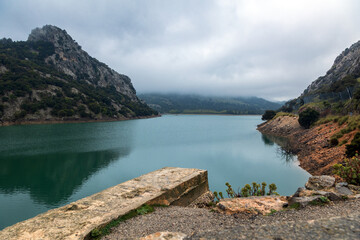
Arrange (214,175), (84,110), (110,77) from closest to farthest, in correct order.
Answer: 1. (214,175)
2. (84,110)
3. (110,77)

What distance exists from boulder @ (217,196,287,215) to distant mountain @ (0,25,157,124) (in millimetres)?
92548

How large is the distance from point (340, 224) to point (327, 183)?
5105 millimetres

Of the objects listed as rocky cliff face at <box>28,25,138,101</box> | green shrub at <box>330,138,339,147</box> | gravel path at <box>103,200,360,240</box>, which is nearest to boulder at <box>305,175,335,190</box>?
gravel path at <box>103,200,360,240</box>

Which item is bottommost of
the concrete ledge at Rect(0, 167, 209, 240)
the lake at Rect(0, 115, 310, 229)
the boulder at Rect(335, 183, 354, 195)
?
the lake at Rect(0, 115, 310, 229)

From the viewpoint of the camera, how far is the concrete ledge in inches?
241

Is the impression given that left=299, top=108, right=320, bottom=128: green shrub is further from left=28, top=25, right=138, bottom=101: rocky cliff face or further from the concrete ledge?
left=28, top=25, right=138, bottom=101: rocky cliff face

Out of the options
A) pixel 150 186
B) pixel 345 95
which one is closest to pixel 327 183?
pixel 150 186

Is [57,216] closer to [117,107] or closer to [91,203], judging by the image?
[91,203]

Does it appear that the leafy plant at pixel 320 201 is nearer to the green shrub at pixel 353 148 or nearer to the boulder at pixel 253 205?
the boulder at pixel 253 205

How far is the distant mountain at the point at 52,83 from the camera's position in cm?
8375

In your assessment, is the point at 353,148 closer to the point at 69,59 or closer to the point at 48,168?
the point at 48,168

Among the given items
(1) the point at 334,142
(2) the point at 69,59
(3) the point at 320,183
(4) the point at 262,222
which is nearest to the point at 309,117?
(1) the point at 334,142

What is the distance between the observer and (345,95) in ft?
165

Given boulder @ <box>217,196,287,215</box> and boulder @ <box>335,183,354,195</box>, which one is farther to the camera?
boulder @ <box>335,183,354,195</box>
